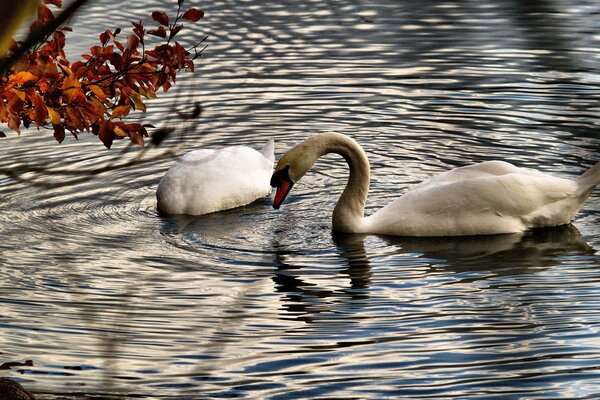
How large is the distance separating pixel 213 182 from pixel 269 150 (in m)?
1.36

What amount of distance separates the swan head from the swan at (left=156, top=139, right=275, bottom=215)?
1018mm

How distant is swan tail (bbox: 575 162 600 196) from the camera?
10.5m

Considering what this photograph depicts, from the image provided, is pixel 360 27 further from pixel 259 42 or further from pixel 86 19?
pixel 86 19

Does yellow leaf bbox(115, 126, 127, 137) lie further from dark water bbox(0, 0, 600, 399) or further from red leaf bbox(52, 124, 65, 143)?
dark water bbox(0, 0, 600, 399)

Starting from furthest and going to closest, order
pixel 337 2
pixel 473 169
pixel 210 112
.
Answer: pixel 337 2 < pixel 210 112 < pixel 473 169

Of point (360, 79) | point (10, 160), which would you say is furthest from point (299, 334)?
point (360, 79)

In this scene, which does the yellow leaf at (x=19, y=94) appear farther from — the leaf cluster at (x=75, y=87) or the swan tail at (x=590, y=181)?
the swan tail at (x=590, y=181)

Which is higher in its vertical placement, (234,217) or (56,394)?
(56,394)

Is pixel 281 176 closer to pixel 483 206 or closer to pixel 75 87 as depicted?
pixel 483 206

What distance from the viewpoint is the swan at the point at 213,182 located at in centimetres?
1157

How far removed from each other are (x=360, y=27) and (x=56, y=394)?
13.5m

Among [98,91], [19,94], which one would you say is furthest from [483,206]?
[19,94]

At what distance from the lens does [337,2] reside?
2114 cm

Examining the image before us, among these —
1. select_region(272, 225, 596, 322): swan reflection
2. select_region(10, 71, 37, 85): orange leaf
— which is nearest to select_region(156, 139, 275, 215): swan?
select_region(272, 225, 596, 322): swan reflection
